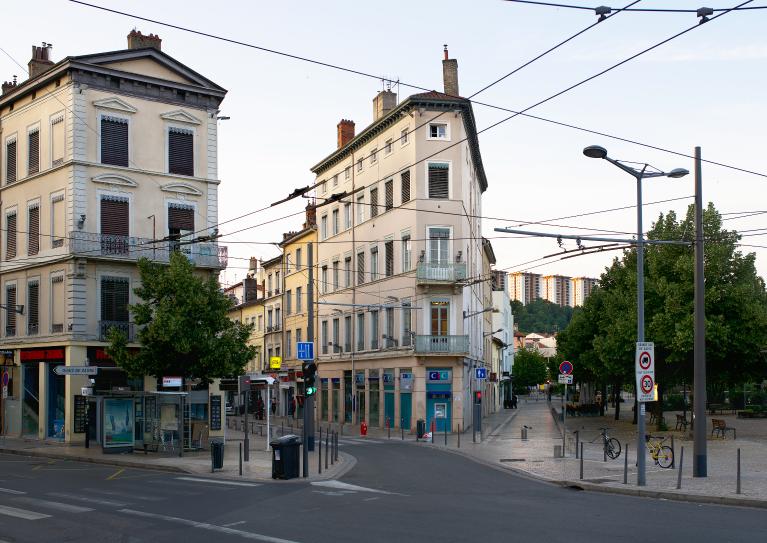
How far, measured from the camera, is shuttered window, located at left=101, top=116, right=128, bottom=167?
38.0 metres

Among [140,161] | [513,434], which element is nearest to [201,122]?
[140,161]

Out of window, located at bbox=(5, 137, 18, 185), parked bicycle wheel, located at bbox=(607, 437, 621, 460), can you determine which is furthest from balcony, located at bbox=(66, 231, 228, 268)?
parked bicycle wheel, located at bbox=(607, 437, 621, 460)

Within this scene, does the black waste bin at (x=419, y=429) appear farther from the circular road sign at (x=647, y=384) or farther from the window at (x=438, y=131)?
the circular road sign at (x=647, y=384)

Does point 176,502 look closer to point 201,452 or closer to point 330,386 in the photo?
point 201,452

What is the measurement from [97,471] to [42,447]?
31.7 ft

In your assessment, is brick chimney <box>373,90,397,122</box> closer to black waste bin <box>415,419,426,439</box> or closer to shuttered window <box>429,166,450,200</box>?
shuttered window <box>429,166,450,200</box>

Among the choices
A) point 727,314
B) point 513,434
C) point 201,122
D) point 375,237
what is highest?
point 201,122

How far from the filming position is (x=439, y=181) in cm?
4769

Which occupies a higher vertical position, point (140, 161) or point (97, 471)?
point (140, 161)

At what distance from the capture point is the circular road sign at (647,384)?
20891 millimetres

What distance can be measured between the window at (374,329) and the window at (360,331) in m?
1.47

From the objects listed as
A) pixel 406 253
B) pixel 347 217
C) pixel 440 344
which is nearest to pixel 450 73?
pixel 406 253

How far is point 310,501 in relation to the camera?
18672 millimetres

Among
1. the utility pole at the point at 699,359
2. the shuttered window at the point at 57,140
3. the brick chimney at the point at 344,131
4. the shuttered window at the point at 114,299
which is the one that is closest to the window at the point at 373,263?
the brick chimney at the point at 344,131
